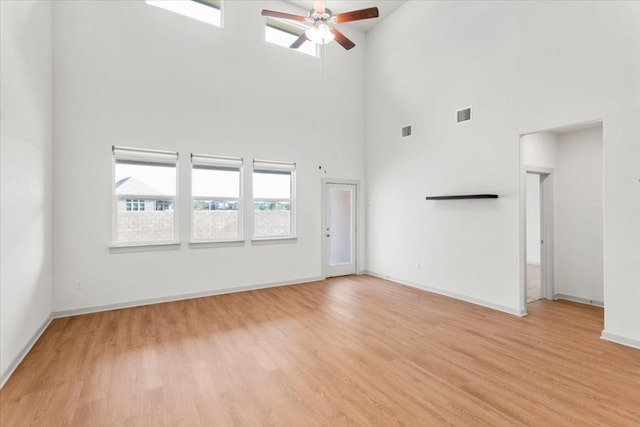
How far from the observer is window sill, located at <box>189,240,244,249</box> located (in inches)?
200

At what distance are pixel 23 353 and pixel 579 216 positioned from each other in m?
7.47

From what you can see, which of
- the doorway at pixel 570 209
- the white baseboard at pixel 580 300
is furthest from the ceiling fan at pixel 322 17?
the white baseboard at pixel 580 300

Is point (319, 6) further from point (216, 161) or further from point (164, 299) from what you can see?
point (164, 299)

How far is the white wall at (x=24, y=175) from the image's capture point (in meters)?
2.66

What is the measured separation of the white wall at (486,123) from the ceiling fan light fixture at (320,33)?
2.49 meters

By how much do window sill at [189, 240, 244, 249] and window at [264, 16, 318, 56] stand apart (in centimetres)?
389

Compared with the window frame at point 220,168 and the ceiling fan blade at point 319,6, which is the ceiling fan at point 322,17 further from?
the window frame at point 220,168

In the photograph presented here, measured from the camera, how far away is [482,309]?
14.6 feet

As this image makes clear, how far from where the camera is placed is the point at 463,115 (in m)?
4.90

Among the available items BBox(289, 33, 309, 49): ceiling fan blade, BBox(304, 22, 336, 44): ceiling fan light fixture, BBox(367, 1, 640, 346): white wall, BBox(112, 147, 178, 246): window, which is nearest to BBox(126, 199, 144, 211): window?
BBox(112, 147, 178, 246): window

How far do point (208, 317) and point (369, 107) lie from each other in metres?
5.42

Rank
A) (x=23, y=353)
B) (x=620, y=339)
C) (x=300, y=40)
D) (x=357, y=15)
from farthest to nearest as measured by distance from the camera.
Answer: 1. (x=300, y=40)
2. (x=357, y=15)
3. (x=620, y=339)
4. (x=23, y=353)

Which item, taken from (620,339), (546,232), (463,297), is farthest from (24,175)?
(546,232)

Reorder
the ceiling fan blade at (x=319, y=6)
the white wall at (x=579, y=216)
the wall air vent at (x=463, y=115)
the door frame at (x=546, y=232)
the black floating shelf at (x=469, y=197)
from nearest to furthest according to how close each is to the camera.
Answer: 1. the ceiling fan blade at (x=319, y=6)
2. the black floating shelf at (x=469, y=197)
3. the white wall at (x=579, y=216)
4. the wall air vent at (x=463, y=115)
5. the door frame at (x=546, y=232)
